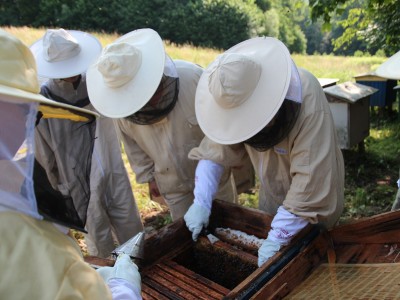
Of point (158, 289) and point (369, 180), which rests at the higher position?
point (158, 289)

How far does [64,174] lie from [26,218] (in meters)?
1.80

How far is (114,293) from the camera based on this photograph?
1.12m

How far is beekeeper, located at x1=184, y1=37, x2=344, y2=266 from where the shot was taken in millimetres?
1613

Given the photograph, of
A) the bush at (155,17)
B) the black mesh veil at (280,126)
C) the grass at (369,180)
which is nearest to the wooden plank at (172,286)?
the black mesh veil at (280,126)

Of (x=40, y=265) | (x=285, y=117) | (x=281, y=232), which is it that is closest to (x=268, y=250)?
(x=281, y=232)

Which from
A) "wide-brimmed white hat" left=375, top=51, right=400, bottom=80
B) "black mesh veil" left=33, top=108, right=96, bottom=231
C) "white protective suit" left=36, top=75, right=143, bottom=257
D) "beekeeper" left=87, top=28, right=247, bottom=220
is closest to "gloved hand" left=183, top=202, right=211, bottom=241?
"beekeeper" left=87, top=28, right=247, bottom=220

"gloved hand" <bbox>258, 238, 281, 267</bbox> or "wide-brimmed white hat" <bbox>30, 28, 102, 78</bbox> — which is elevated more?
"wide-brimmed white hat" <bbox>30, 28, 102, 78</bbox>

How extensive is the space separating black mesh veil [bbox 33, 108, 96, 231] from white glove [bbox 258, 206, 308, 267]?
830 millimetres

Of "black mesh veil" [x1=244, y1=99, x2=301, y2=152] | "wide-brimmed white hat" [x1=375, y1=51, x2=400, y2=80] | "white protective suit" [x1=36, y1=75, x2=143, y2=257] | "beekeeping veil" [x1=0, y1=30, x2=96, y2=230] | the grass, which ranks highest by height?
"beekeeping veil" [x1=0, y1=30, x2=96, y2=230]

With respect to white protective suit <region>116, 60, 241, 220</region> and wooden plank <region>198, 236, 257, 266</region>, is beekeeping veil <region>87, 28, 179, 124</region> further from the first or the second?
wooden plank <region>198, 236, 257, 266</region>

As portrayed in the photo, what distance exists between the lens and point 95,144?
280cm

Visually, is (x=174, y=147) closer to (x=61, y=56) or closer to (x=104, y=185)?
(x=104, y=185)

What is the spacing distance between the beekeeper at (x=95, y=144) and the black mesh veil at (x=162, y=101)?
22.5 inches

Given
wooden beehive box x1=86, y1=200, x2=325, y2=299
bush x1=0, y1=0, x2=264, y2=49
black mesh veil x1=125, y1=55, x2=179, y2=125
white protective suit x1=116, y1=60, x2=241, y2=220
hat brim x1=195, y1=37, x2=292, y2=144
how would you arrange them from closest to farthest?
wooden beehive box x1=86, y1=200, x2=325, y2=299
hat brim x1=195, y1=37, x2=292, y2=144
black mesh veil x1=125, y1=55, x2=179, y2=125
white protective suit x1=116, y1=60, x2=241, y2=220
bush x1=0, y1=0, x2=264, y2=49
